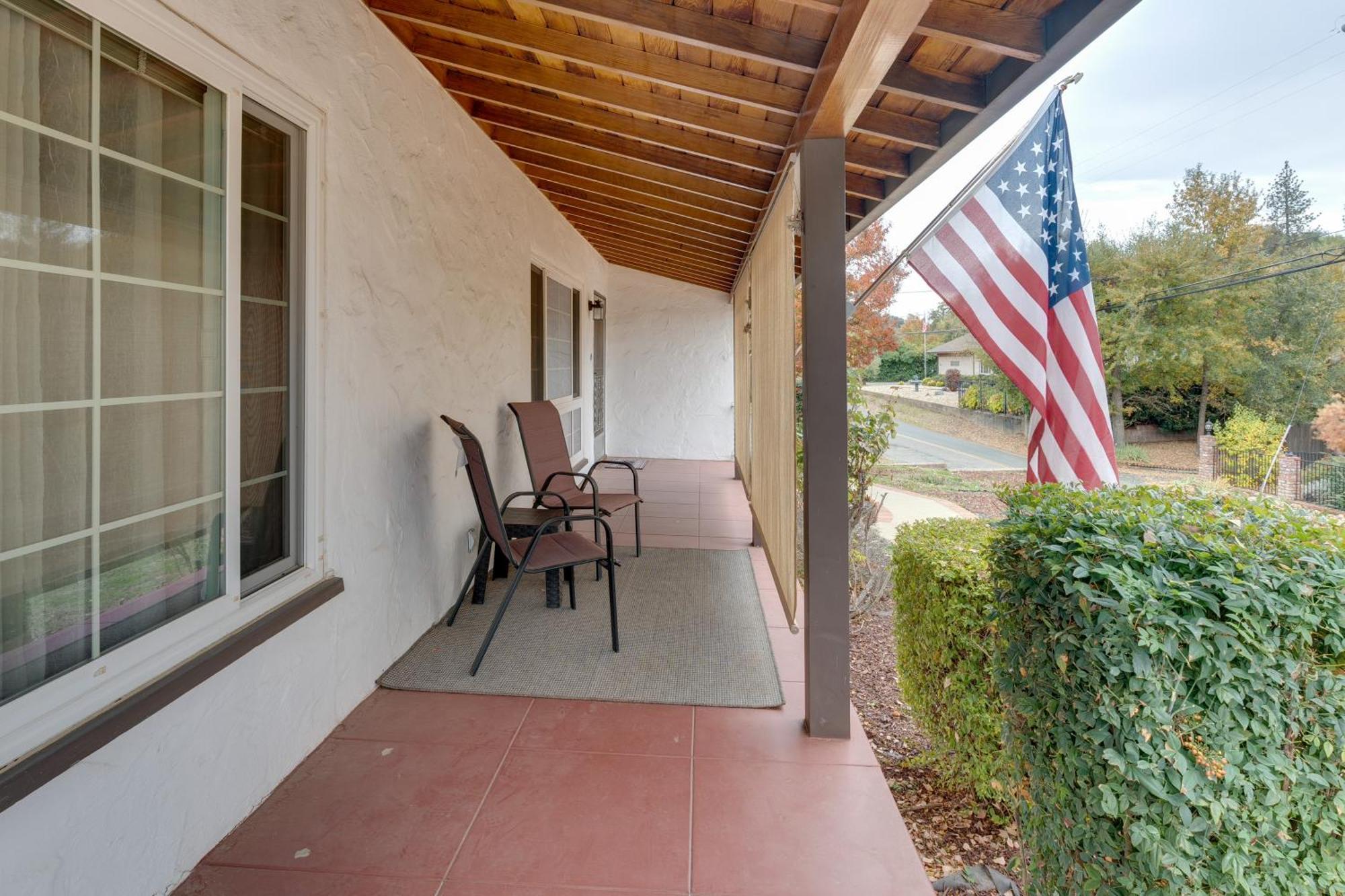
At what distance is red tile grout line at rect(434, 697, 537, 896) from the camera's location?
1.70m

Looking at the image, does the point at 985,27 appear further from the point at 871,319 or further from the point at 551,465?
the point at 871,319

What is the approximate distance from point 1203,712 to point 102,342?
7.34 ft

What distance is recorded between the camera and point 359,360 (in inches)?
97.1

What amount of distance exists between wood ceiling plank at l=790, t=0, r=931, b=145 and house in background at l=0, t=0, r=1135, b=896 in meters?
0.01

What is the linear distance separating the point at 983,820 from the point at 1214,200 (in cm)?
2483

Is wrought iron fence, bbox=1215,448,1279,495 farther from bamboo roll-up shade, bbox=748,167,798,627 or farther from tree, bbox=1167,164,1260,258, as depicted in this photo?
bamboo roll-up shade, bbox=748,167,798,627

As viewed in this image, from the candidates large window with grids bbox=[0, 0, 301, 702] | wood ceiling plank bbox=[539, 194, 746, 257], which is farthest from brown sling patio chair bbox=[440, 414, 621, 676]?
wood ceiling plank bbox=[539, 194, 746, 257]

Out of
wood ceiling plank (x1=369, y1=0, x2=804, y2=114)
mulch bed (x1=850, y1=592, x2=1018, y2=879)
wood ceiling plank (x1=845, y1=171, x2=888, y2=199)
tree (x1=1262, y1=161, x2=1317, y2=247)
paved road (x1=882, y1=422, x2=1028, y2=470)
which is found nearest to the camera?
mulch bed (x1=850, y1=592, x2=1018, y2=879)

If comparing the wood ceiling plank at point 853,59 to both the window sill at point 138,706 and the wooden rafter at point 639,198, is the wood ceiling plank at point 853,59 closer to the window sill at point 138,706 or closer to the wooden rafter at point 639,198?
the window sill at point 138,706

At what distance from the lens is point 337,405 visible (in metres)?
2.31

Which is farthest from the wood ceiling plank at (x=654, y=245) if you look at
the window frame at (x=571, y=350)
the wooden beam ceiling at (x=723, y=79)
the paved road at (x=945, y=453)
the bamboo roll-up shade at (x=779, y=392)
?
the paved road at (x=945, y=453)

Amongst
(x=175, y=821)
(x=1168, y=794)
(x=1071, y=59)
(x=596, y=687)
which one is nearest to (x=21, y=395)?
(x=175, y=821)

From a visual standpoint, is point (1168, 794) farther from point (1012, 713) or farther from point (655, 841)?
point (655, 841)

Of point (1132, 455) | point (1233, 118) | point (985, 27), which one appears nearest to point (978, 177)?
point (985, 27)
